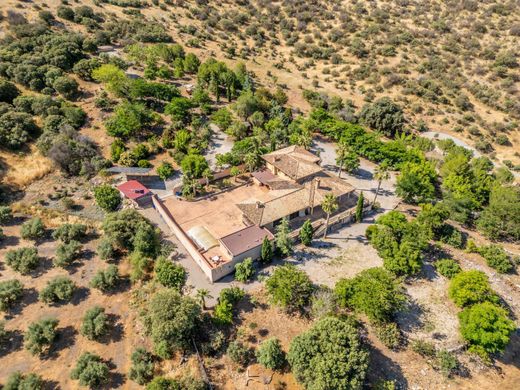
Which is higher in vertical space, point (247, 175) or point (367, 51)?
point (367, 51)

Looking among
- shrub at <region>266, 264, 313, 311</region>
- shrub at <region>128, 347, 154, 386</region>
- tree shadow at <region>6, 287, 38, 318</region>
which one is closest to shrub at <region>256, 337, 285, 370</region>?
shrub at <region>266, 264, 313, 311</region>

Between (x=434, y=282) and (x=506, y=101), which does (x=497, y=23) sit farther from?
(x=434, y=282)

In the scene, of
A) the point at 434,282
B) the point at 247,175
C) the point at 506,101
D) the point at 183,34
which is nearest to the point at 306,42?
the point at 183,34

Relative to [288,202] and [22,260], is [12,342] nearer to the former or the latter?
[22,260]

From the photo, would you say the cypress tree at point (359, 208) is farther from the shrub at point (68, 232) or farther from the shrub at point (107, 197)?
the shrub at point (68, 232)

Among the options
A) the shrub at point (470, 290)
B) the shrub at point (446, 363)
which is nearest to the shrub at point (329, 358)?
the shrub at point (446, 363)

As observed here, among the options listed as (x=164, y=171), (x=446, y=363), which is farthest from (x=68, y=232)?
(x=446, y=363)
